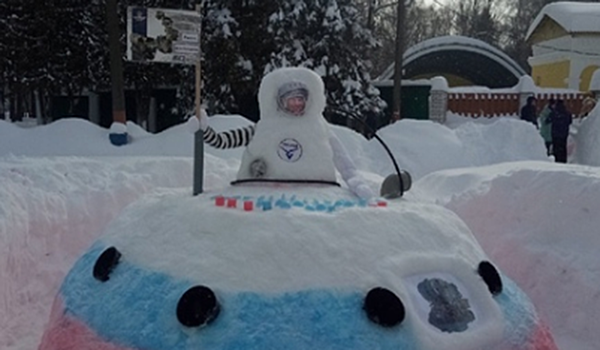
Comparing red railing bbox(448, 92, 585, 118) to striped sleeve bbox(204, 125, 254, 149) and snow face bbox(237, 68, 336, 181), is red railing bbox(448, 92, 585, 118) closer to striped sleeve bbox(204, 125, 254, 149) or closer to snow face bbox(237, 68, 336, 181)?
striped sleeve bbox(204, 125, 254, 149)

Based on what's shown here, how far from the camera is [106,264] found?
134 inches

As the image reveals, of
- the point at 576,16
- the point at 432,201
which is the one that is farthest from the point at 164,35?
the point at 576,16

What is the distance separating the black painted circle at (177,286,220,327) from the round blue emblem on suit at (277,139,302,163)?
156 centimetres

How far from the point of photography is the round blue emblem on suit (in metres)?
4.23

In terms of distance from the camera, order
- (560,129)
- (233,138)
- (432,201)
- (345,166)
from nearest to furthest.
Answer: (345,166) → (233,138) → (432,201) → (560,129)

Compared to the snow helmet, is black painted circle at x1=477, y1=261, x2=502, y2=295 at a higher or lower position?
lower

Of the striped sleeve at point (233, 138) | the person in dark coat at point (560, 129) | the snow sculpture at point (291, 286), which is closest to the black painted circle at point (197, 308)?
the snow sculpture at point (291, 286)

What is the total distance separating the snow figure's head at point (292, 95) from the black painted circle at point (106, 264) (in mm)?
1482

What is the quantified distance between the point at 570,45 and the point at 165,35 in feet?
84.6

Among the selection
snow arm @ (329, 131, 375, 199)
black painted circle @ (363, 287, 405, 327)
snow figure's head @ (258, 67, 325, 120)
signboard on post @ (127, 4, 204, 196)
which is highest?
signboard on post @ (127, 4, 204, 196)

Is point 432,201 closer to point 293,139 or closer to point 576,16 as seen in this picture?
point 293,139

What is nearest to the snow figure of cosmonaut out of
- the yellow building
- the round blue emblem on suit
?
the round blue emblem on suit

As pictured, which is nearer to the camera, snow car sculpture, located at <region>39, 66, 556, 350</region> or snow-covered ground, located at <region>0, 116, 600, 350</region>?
snow car sculpture, located at <region>39, 66, 556, 350</region>

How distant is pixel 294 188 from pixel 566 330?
9.24ft
